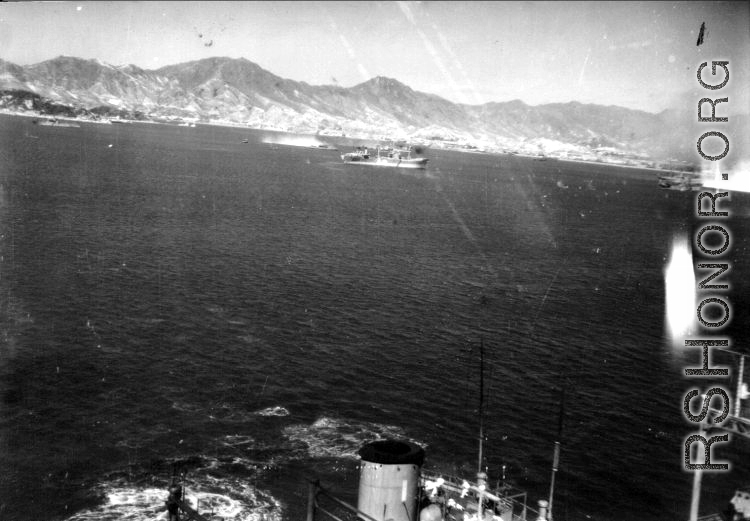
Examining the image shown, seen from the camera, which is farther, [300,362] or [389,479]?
[300,362]

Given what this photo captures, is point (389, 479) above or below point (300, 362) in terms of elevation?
above

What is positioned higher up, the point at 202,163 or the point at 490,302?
the point at 202,163

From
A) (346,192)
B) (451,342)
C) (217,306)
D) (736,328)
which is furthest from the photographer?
(346,192)

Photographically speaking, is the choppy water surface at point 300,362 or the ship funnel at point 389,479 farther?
the choppy water surface at point 300,362

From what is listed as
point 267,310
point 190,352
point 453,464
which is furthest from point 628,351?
point 190,352

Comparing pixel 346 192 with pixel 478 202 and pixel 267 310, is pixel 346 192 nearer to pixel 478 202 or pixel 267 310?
pixel 478 202
